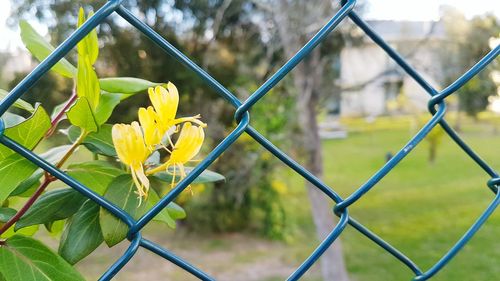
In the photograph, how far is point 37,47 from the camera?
0.33m

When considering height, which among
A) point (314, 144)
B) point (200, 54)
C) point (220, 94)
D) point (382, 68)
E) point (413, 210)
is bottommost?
point (220, 94)

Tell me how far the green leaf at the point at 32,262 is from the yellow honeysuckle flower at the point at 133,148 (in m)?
0.06

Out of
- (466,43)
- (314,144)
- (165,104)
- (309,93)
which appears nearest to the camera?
(165,104)

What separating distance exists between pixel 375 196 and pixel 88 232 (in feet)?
20.3

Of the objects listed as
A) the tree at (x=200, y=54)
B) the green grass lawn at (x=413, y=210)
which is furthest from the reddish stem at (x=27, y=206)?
the green grass lawn at (x=413, y=210)

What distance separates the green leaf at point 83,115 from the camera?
292mm

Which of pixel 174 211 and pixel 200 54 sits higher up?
pixel 200 54

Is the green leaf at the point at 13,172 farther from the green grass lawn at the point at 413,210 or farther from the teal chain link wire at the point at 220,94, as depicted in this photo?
the green grass lawn at the point at 413,210

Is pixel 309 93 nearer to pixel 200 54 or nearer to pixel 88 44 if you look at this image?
A: pixel 200 54

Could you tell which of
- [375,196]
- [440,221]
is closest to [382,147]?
[375,196]

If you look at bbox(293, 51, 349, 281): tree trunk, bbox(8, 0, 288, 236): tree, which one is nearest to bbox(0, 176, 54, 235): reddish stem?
bbox(293, 51, 349, 281): tree trunk

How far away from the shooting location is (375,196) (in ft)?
20.6

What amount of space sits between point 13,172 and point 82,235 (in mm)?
54

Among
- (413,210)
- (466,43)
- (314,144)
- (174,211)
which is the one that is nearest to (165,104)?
(174,211)
